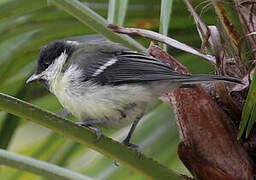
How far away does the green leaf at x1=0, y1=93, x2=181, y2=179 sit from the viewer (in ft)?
4.95

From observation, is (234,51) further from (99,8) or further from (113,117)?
(99,8)

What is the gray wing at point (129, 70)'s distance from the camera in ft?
6.45

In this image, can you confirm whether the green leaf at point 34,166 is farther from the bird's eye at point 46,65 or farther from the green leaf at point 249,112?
the bird's eye at point 46,65

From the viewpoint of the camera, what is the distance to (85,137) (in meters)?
1.62

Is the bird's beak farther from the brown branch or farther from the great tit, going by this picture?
the brown branch

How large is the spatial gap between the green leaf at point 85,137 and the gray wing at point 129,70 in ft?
1.19

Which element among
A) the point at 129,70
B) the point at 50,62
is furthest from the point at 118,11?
the point at 50,62

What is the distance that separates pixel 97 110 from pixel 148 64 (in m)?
0.26

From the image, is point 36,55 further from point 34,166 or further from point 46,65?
point 34,166

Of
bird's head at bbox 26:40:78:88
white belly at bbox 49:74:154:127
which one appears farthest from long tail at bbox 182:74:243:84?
bird's head at bbox 26:40:78:88

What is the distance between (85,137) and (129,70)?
0.58 meters

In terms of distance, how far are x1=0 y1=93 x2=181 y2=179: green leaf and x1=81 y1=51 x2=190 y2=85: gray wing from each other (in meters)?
0.36

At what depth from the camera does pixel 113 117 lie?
2117 millimetres

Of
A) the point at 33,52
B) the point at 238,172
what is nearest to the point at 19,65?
the point at 33,52
